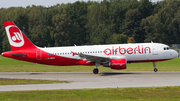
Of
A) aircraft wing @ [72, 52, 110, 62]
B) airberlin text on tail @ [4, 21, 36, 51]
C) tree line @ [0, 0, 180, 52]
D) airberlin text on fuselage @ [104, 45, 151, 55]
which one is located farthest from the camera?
tree line @ [0, 0, 180, 52]

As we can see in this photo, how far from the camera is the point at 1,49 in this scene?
366ft

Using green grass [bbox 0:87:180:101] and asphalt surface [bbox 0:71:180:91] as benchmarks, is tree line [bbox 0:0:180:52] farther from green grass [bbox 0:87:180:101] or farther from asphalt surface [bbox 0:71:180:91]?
green grass [bbox 0:87:180:101]

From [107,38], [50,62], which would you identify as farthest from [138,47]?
[107,38]

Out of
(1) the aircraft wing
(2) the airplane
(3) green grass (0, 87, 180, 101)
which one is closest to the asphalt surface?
(3) green grass (0, 87, 180, 101)

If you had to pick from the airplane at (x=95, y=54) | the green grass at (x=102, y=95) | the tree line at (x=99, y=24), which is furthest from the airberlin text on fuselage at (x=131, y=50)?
the tree line at (x=99, y=24)

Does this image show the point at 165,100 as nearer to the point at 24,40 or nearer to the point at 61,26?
the point at 24,40

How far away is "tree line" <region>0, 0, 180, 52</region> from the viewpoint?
10669 cm

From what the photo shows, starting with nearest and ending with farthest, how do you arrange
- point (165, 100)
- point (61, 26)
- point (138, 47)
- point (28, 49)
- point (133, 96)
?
point (165, 100), point (133, 96), point (138, 47), point (28, 49), point (61, 26)

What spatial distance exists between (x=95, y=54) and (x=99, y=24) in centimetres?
7896

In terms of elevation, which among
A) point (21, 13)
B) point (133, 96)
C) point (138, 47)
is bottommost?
point (133, 96)

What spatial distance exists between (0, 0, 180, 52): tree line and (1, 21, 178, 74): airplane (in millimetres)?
63708

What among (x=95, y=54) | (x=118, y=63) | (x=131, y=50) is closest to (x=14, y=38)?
(x=95, y=54)

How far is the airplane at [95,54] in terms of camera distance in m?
35.7

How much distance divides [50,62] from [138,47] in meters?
12.6
